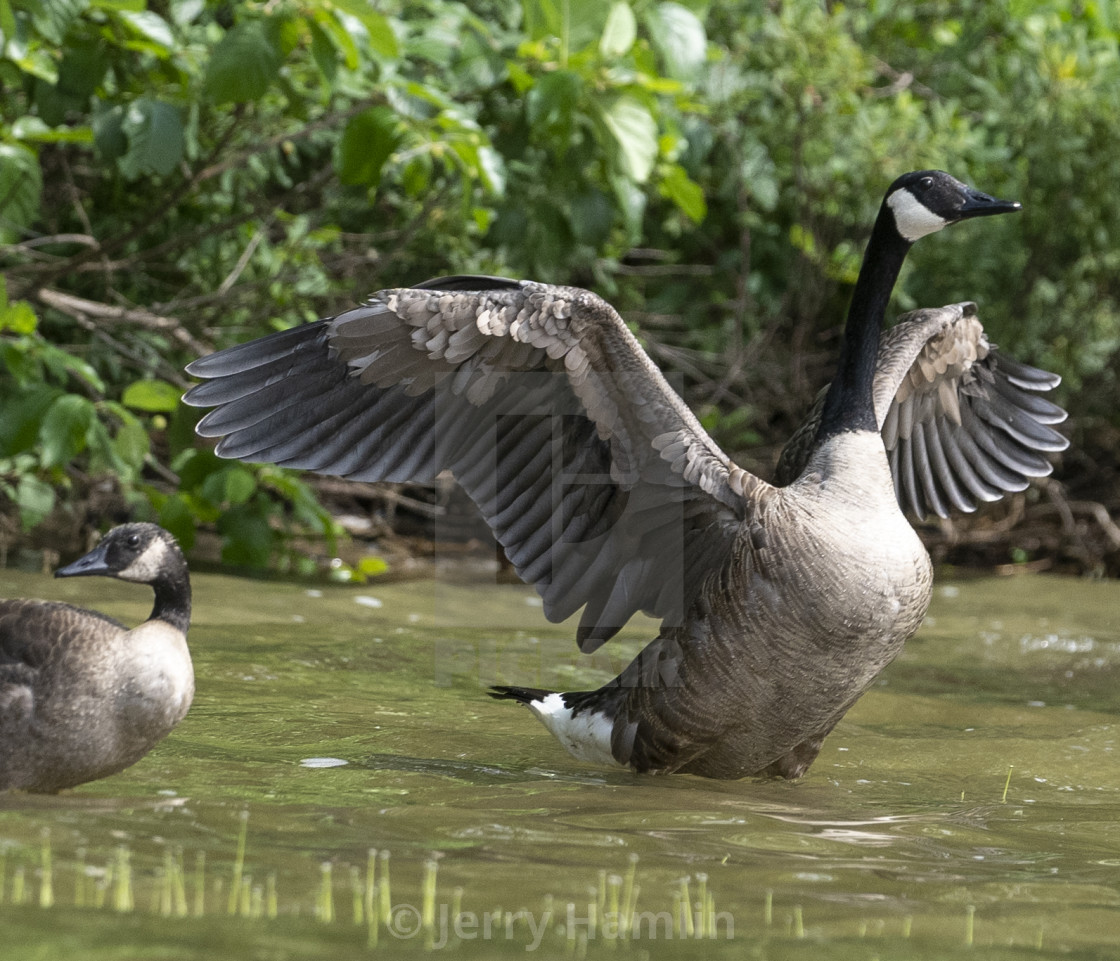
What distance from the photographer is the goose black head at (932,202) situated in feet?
16.3

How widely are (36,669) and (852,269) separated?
7.90m

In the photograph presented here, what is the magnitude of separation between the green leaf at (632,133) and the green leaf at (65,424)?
2.94 meters

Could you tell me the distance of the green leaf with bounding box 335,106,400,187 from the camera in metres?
6.45

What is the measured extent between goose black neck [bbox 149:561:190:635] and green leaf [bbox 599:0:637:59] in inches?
154

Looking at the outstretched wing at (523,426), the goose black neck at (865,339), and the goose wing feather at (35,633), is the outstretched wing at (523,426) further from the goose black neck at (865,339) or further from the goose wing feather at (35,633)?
the goose wing feather at (35,633)

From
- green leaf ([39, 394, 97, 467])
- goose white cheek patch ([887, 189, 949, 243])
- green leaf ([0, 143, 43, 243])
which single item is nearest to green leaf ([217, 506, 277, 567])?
green leaf ([39, 394, 97, 467])

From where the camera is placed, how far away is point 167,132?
6312mm

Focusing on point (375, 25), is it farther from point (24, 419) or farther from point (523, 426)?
point (24, 419)

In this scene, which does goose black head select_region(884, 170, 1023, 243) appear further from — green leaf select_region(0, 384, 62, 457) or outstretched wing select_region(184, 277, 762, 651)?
green leaf select_region(0, 384, 62, 457)

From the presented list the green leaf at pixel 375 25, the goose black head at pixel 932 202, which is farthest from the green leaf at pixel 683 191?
the goose black head at pixel 932 202

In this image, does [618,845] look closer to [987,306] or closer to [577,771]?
[577,771]

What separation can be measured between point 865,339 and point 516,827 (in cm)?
242

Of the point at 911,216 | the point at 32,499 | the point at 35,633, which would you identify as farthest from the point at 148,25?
the point at 911,216

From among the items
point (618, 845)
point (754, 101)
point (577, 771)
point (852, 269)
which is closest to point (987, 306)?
point (852, 269)
